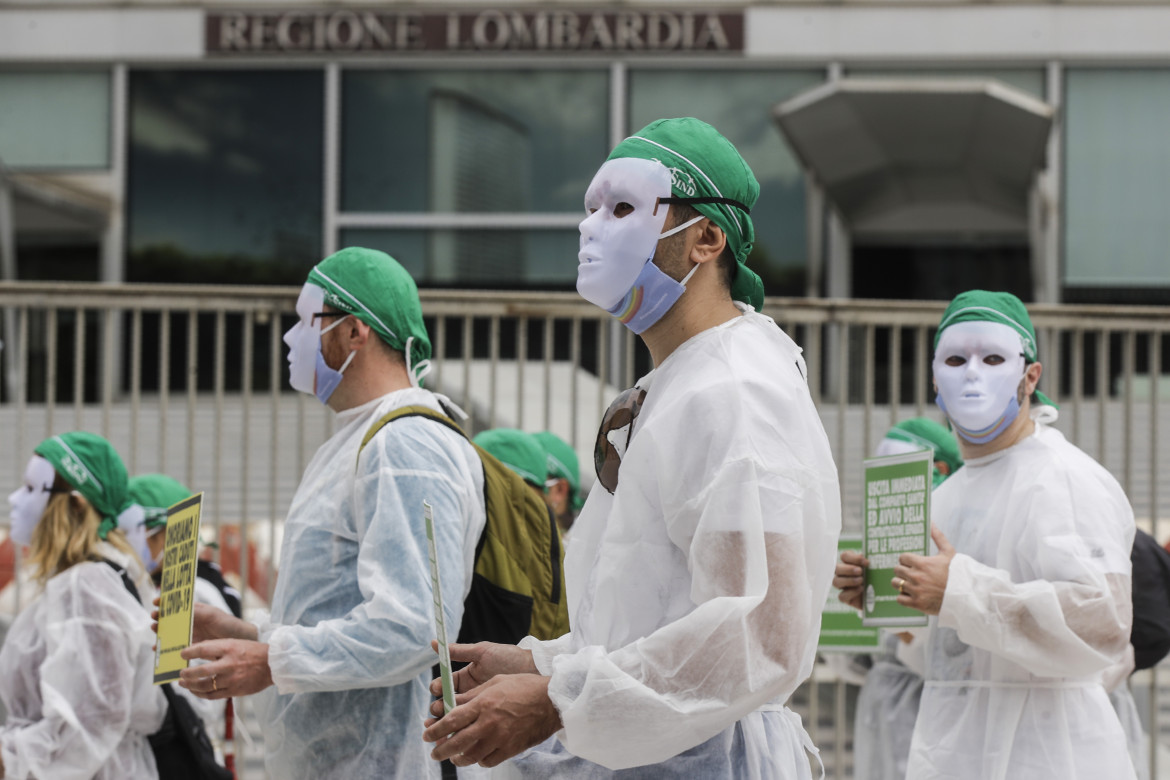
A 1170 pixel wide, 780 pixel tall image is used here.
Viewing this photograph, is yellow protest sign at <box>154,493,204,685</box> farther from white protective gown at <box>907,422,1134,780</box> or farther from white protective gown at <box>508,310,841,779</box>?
white protective gown at <box>907,422,1134,780</box>

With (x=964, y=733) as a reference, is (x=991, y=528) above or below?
above

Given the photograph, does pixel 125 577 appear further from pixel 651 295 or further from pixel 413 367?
pixel 651 295

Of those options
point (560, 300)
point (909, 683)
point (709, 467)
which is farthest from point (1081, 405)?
point (709, 467)

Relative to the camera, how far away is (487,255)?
15797 mm

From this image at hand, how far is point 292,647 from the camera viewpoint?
3.11m

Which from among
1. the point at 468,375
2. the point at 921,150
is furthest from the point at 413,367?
the point at 921,150

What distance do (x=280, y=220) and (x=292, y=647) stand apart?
1325cm

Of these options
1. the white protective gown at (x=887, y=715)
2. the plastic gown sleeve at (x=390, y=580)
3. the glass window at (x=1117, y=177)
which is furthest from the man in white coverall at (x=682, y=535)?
the glass window at (x=1117, y=177)

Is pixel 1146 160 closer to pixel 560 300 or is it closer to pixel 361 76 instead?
pixel 361 76

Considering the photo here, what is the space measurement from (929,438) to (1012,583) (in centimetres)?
234

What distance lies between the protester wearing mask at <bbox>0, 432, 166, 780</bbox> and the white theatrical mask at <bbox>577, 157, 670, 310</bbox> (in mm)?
2720

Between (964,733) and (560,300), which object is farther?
(560,300)

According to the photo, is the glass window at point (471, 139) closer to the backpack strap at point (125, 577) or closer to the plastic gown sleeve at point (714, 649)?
the backpack strap at point (125, 577)

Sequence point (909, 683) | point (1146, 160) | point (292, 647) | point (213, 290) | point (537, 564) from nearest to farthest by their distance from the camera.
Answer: point (292, 647) < point (537, 564) < point (909, 683) < point (213, 290) < point (1146, 160)
